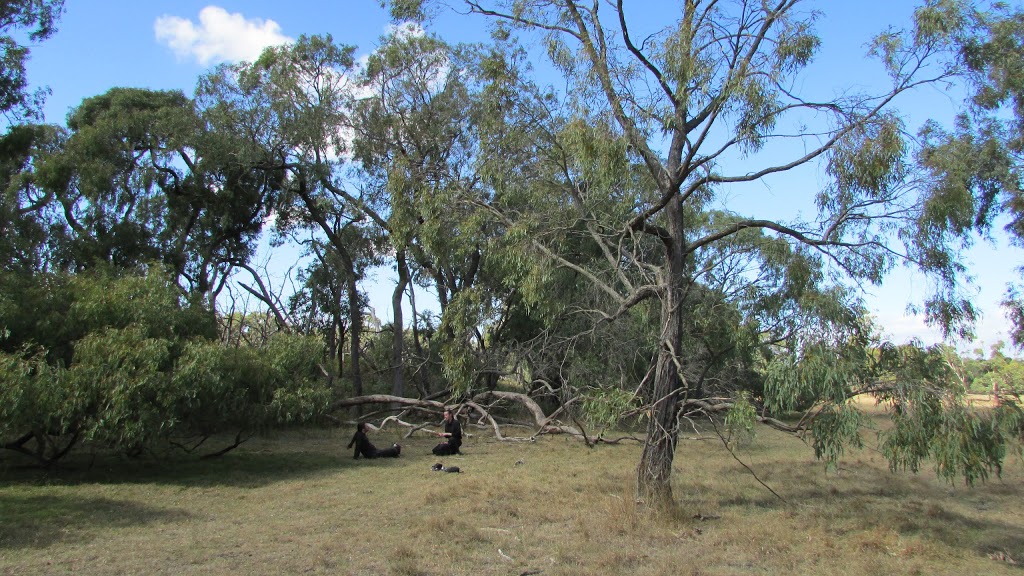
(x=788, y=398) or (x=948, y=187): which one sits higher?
(x=948, y=187)

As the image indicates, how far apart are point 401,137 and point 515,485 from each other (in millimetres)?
14188

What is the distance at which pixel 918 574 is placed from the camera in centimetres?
629

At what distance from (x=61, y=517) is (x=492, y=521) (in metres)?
5.13

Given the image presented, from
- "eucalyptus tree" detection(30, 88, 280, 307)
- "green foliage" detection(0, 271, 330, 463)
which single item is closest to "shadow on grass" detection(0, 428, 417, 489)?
"green foliage" detection(0, 271, 330, 463)

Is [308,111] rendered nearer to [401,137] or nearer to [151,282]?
[401,137]

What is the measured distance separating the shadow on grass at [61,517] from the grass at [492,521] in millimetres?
26

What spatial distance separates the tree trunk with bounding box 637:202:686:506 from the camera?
863cm

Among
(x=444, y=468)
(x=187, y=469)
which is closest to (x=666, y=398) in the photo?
(x=444, y=468)

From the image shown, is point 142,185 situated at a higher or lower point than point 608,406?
higher

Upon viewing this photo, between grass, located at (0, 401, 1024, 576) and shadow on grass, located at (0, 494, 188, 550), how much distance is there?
0.09 feet

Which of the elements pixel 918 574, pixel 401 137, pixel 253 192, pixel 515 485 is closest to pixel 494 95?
pixel 515 485

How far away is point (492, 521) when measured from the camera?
8312 millimetres

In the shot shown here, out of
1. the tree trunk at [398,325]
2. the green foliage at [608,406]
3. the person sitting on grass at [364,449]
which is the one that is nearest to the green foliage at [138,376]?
the person sitting on grass at [364,449]

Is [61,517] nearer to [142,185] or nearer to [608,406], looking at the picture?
[608,406]
